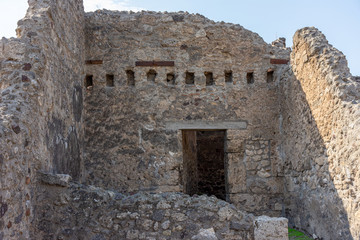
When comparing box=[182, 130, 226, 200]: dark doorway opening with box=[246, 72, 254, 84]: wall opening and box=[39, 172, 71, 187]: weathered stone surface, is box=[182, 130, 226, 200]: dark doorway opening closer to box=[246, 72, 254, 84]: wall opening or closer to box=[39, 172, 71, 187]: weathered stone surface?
box=[246, 72, 254, 84]: wall opening

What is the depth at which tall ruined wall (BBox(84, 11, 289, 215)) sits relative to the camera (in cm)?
598

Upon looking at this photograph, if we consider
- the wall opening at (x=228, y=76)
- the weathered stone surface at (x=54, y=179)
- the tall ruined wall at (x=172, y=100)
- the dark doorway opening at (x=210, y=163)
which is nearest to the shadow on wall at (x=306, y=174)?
the tall ruined wall at (x=172, y=100)

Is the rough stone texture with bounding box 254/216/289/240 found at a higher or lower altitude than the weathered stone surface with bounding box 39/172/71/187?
lower

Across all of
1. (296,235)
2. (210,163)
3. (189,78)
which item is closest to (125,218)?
(296,235)

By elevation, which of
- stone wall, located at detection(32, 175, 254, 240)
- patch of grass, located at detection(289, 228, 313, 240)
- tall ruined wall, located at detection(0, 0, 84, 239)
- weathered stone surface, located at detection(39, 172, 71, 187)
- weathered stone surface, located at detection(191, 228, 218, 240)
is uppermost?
tall ruined wall, located at detection(0, 0, 84, 239)

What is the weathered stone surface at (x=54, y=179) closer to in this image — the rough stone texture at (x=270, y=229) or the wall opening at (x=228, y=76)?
the rough stone texture at (x=270, y=229)

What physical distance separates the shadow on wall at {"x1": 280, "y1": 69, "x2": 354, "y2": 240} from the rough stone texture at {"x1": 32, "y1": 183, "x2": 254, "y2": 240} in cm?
→ 107

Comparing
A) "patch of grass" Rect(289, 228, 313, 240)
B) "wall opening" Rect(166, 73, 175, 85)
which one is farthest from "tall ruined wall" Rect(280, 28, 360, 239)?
"wall opening" Rect(166, 73, 175, 85)

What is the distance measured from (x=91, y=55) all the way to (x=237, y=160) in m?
2.97

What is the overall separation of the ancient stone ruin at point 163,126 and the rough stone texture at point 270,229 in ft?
0.04

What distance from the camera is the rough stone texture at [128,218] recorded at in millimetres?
3910

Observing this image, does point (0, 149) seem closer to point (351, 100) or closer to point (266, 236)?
point (266, 236)

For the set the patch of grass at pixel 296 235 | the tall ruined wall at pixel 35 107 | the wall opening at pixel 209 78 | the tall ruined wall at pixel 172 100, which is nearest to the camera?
the tall ruined wall at pixel 35 107

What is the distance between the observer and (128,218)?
396cm
